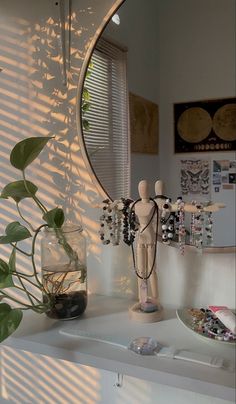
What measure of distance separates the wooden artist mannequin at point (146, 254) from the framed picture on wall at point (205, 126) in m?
0.16

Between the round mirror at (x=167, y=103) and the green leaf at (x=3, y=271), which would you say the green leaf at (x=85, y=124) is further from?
the green leaf at (x=3, y=271)

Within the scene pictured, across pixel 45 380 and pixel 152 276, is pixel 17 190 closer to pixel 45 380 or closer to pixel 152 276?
pixel 152 276

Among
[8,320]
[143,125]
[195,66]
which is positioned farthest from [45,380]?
[195,66]

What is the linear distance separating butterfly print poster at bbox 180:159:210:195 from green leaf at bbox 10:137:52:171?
0.36 m

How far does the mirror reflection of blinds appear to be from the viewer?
1040 mm

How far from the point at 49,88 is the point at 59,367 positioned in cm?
90

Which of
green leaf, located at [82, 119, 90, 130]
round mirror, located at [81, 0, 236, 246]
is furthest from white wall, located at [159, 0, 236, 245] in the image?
green leaf, located at [82, 119, 90, 130]

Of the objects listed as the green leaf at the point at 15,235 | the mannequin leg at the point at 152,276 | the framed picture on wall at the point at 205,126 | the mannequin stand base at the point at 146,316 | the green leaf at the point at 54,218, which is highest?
the framed picture on wall at the point at 205,126

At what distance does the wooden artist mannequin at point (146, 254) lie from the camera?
3.00ft

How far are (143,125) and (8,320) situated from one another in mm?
592

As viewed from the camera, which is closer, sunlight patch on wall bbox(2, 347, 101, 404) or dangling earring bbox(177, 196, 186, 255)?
dangling earring bbox(177, 196, 186, 255)

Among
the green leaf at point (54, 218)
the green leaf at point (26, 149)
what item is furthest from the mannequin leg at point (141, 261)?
the green leaf at point (26, 149)

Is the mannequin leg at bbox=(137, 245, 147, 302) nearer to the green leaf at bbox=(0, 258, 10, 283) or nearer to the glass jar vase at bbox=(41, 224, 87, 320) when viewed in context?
the glass jar vase at bbox=(41, 224, 87, 320)

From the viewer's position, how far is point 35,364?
1286 mm
